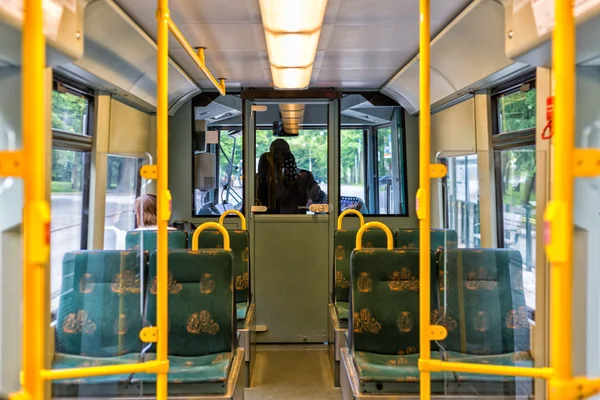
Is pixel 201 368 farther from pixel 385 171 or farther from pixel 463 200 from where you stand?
pixel 385 171

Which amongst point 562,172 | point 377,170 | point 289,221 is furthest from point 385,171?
point 562,172

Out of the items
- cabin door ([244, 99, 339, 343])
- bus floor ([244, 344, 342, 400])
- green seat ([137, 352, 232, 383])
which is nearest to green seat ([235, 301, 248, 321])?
bus floor ([244, 344, 342, 400])

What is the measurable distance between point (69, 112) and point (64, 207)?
13.9 inches

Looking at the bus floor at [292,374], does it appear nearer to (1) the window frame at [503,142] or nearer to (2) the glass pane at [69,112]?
(1) the window frame at [503,142]

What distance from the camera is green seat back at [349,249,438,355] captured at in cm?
309

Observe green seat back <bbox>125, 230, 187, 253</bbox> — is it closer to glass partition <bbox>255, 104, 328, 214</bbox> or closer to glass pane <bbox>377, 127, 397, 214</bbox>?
glass partition <bbox>255, 104, 328, 214</bbox>

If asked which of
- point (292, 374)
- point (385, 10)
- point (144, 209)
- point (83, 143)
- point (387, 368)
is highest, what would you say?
point (385, 10)

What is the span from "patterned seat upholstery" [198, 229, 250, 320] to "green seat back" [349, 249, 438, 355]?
1.36 metres

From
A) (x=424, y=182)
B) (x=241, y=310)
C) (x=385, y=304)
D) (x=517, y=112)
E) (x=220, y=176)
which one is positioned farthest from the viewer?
(x=220, y=176)

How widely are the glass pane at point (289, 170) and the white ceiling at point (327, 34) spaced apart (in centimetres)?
59

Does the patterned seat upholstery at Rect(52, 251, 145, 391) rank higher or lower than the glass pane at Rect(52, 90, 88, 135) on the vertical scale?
lower

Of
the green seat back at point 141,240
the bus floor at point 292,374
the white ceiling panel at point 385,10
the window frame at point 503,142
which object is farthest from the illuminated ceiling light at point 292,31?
the bus floor at point 292,374

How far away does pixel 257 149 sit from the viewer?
532 centimetres

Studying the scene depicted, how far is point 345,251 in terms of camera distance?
436 cm
